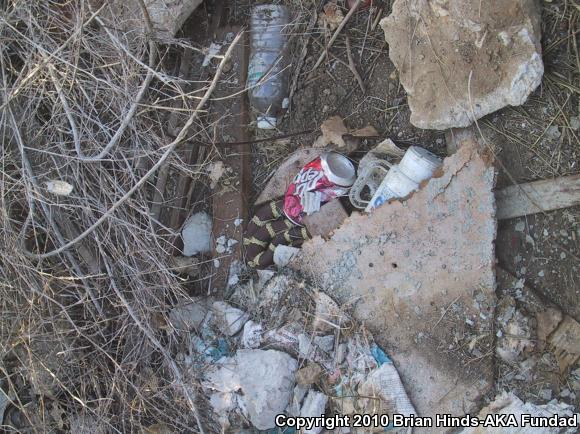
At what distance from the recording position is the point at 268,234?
3.00 metres

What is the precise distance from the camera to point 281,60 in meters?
3.16

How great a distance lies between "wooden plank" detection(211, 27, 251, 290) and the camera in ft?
10.3

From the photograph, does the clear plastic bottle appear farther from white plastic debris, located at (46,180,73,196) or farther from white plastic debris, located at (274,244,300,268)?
white plastic debris, located at (46,180,73,196)

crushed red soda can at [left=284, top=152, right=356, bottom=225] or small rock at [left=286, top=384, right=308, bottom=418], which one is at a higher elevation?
crushed red soda can at [left=284, top=152, right=356, bottom=225]

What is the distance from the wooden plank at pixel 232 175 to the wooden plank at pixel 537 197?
1.34 metres

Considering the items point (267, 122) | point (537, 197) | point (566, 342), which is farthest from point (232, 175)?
point (566, 342)

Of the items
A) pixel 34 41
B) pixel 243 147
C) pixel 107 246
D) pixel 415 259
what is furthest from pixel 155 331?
pixel 34 41

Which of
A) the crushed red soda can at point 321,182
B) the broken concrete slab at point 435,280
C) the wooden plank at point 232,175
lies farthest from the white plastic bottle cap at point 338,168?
the wooden plank at point 232,175

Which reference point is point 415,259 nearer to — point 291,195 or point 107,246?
point 291,195

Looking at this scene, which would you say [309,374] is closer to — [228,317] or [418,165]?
[228,317]

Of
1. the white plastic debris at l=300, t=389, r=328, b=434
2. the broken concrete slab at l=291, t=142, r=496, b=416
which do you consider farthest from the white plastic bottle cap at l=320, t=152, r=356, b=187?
the white plastic debris at l=300, t=389, r=328, b=434

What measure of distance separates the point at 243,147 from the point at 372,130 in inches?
29.2

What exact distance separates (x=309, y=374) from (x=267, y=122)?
137 centimetres

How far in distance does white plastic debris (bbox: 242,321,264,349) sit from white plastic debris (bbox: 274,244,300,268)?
33 cm
